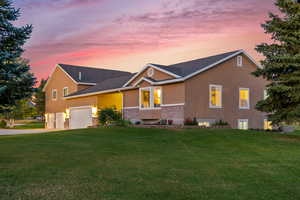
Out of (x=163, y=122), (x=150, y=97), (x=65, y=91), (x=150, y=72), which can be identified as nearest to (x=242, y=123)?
(x=163, y=122)

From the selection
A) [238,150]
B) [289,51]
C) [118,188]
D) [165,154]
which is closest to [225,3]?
[289,51]

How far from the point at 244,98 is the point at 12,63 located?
1715cm

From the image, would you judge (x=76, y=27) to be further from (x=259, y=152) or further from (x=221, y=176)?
(x=221, y=176)

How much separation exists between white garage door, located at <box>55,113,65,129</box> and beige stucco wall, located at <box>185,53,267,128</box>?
1862 cm

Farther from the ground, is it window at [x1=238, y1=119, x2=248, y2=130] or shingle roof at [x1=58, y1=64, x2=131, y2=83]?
shingle roof at [x1=58, y1=64, x2=131, y2=83]

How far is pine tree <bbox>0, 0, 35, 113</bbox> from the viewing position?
36.5 ft

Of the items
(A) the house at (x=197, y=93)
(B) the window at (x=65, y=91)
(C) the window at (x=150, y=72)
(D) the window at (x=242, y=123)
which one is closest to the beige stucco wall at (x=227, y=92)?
(A) the house at (x=197, y=93)

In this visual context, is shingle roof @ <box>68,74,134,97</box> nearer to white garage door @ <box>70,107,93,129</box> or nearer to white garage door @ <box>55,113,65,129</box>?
white garage door @ <box>70,107,93,129</box>

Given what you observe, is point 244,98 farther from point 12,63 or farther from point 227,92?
point 12,63

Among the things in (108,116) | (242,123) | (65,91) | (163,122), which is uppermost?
(65,91)

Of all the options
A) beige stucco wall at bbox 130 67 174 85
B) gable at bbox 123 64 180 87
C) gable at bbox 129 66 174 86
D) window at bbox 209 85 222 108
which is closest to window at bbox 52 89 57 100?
gable at bbox 123 64 180 87

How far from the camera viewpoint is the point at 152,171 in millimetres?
7938

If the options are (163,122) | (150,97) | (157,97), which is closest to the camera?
(163,122)

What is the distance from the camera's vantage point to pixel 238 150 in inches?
469
